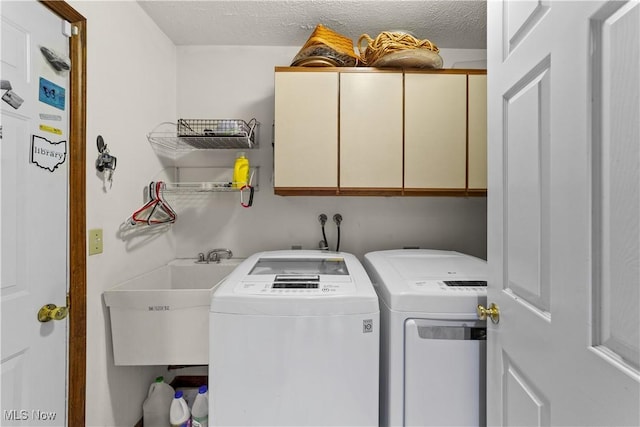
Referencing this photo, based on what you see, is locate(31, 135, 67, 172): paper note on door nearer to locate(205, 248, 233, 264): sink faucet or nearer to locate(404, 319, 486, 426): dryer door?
locate(205, 248, 233, 264): sink faucet

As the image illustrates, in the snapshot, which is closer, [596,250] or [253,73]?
[596,250]

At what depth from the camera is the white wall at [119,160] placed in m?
1.31

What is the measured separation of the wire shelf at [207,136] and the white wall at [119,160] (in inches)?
4.8

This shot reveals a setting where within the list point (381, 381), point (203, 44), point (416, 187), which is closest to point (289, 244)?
point (416, 187)

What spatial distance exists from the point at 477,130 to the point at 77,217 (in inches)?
80.6

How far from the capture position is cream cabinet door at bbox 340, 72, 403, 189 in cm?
166

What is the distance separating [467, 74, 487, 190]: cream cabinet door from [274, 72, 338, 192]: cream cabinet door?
784 millimetres

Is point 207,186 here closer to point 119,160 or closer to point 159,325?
point 119,160

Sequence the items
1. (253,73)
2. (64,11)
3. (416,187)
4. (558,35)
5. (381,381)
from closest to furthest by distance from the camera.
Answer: (558,35), (64,11), (381,381), (416,187), (253,73)

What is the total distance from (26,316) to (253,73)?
1791 millimetres

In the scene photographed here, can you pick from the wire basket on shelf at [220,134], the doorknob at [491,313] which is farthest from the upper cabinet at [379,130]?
the doorknob at [491,313]

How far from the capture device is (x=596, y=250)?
57 centimetres

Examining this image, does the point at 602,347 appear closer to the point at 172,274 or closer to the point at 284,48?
the point at 172,274

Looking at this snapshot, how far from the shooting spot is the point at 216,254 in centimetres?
198
